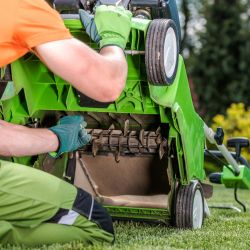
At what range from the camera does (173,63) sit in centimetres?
315

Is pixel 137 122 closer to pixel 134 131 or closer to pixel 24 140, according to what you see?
pixel 134 131

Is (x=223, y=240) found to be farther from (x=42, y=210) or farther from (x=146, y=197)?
(x=42, y=210)

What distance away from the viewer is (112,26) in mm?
2801

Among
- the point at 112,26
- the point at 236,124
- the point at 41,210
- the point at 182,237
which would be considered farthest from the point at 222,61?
the point at 41,210

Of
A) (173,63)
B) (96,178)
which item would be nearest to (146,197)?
(96,178)

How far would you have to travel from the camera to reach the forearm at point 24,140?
3018mm

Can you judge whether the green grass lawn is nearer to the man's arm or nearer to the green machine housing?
the green machine housing

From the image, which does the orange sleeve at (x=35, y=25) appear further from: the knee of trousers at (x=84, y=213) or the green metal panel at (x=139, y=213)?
the green metal panel at (x=139, y=213)

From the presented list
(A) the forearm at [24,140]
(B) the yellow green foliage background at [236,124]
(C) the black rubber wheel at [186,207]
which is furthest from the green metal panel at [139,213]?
(B) the yellow green foliage background at [236,124]

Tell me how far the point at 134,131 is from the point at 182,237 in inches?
27.0

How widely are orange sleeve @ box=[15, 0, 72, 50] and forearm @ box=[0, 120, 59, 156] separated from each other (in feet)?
2.31

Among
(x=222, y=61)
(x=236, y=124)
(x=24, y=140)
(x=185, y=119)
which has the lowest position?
(x=222, y=61)

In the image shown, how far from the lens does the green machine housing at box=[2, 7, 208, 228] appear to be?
3.18 metres

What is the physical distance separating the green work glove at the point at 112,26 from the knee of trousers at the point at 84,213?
632 mm
